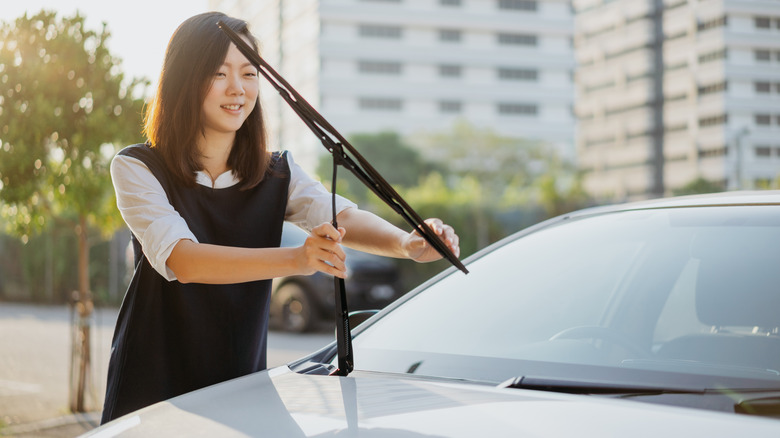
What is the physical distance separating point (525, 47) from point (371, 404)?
8001 centimetres

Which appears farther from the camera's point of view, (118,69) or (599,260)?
(118,69)

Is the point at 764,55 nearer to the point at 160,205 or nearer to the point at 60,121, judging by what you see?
the point at 60,121

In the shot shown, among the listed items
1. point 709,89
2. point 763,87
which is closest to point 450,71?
point 709,89

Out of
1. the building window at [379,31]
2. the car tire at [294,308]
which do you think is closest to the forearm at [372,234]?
the car tire at [294,308]

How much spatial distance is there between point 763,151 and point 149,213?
2599 centimetres

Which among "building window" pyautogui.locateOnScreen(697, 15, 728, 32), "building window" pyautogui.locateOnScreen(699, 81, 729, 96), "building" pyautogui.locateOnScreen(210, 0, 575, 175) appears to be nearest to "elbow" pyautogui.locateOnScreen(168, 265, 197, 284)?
"building window" pyautogui.locateOnScreen(697, 15, 728, 32)

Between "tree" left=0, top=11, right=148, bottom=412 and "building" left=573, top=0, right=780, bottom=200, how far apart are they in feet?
95.9

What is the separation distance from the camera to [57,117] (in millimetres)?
5523

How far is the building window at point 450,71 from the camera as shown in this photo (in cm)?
7756

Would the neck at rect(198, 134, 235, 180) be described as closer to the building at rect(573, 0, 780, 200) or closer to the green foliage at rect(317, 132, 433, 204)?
the building at rect(573, 0, 780, 200)

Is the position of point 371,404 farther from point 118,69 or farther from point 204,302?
point 118,69

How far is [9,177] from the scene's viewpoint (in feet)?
17.6

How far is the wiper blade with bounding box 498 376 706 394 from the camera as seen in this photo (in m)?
1.52

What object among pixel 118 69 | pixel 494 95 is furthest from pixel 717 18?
pixel 494 95
